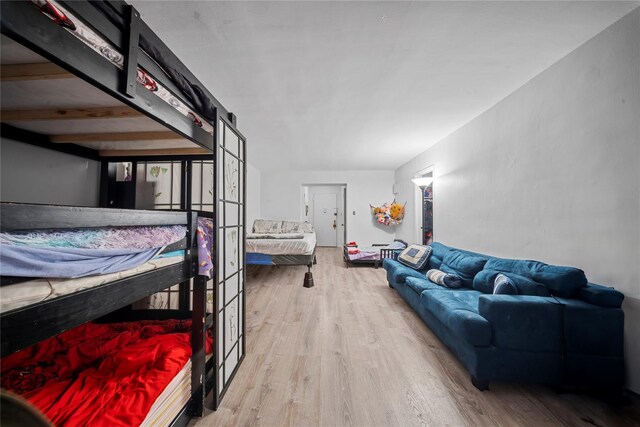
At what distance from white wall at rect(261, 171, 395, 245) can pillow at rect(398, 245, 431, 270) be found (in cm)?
275

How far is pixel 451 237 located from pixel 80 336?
4053mm

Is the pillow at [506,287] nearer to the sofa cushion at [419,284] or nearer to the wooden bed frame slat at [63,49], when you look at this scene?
the sofa cushion at [419,284]

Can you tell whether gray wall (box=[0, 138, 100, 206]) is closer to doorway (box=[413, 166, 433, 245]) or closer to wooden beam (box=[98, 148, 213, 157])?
wooden beam (box=[98, 148, 213, 157])

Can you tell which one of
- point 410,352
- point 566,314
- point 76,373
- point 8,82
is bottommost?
point 410,352

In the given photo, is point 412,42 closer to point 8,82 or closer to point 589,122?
point 589,122

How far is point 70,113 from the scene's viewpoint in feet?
3.76

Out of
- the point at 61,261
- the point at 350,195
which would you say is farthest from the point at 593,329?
the point at 350,195

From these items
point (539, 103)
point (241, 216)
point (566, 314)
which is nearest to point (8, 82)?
point (241, 216)

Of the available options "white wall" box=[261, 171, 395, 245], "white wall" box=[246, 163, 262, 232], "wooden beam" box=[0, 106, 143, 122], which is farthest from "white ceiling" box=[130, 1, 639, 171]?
"white wall" box=[261, 171, 395, 245]

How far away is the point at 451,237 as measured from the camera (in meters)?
3.31

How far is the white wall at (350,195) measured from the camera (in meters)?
6.20

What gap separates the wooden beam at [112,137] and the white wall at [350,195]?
490 cm

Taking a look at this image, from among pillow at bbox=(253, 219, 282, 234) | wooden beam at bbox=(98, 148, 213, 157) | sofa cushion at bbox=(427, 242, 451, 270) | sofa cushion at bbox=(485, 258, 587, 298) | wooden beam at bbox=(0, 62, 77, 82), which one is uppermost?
wooden beam at bbox=(0, 62, 77, 82)

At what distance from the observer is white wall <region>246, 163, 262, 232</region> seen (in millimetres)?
5493
